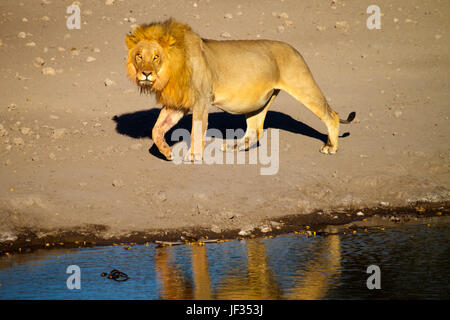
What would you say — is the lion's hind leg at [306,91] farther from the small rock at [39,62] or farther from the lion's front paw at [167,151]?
the small rock at [39,62]

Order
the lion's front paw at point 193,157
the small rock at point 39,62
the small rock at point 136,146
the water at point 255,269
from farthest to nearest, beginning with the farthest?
the small rock at point 39,62, the small rock at point 136,146, the lion's front paw at point 193,157, the water at point 255,269

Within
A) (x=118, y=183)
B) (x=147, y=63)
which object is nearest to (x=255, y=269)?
(x=118, y=183)

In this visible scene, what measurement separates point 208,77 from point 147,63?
91 cm

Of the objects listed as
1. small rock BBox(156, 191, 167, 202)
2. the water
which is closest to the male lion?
small rock BBox(156, 191, 167, 202)

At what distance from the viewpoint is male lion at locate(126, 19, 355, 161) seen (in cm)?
959

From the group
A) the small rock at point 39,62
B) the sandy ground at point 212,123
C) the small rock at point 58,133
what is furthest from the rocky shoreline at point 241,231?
the small rock at point 39,62

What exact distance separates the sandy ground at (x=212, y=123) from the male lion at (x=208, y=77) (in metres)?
0.60

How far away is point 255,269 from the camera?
24.6 ft

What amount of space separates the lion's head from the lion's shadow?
6.76 ft

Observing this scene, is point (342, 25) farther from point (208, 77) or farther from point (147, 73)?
point (147, 73)

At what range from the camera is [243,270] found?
24.5 feet

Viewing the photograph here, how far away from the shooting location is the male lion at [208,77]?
31.4 ft

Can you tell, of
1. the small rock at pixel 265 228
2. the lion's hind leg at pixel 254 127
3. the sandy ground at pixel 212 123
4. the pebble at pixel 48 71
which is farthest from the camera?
the pebble at pixel 48 71
